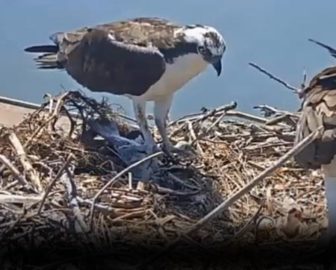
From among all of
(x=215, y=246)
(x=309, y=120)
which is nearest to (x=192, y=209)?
(x=215, y=246)

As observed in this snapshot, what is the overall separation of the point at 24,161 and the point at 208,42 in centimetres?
37

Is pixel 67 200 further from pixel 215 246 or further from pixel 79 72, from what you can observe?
pixel 79 72

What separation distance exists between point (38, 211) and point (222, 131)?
538 millimetres


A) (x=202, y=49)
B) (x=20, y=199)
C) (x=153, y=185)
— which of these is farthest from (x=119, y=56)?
(x=20, y=199)

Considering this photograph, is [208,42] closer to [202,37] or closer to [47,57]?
[202,37]

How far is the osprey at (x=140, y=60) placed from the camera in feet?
5.01

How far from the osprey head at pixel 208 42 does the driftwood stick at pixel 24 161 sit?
328 mm

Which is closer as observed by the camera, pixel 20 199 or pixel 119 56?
pixel 20 199

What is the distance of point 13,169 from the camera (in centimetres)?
140

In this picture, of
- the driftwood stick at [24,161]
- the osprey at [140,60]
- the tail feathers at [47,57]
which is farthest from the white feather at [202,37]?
the driftwood stick at [24,161]

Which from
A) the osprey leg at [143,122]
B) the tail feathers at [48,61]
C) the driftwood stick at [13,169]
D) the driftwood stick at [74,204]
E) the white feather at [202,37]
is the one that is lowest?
the driftwood stick at [74,204]

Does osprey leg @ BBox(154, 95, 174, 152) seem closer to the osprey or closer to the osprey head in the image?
the osprey

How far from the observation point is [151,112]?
5.44 feet

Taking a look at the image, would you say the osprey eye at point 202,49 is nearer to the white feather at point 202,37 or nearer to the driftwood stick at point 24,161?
the white feather at point 202,37
